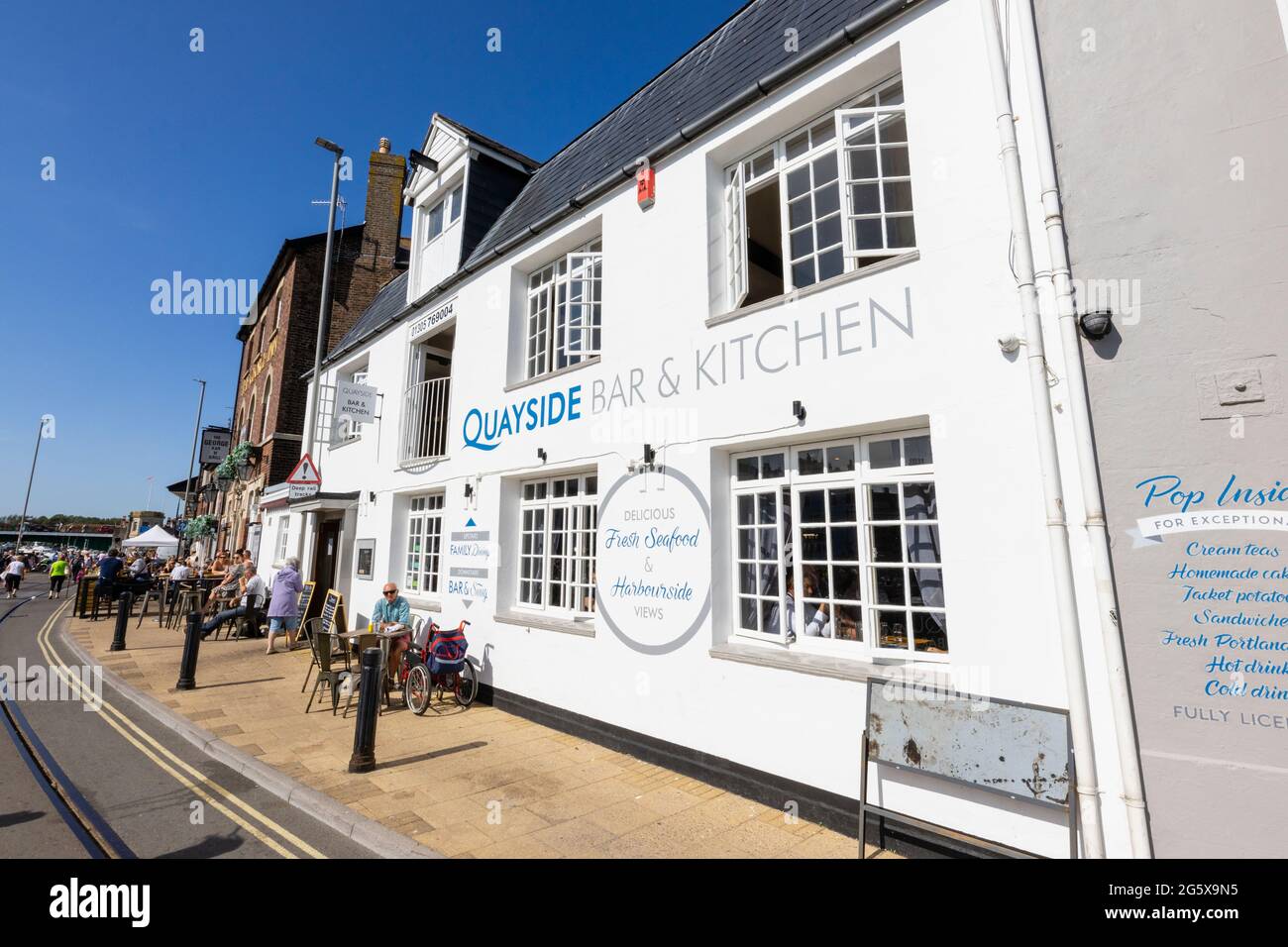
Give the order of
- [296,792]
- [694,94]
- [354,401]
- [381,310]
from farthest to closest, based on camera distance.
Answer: [381,310] < [354,401] < [694,94] < [296,792]

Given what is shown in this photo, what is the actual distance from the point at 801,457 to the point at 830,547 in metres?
0.85

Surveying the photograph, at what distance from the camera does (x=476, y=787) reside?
194 inches

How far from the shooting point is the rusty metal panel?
3.30 m

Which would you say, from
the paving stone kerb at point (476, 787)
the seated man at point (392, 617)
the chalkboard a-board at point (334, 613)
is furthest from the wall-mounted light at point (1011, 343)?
the chalkboard a-board at point (334, 613)

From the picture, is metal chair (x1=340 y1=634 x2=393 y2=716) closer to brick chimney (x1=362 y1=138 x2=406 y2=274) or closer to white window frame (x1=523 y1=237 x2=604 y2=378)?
white window frame (x1=523 y1=237 x2=604 y2=378)

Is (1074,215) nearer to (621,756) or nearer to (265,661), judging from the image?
(621,756)

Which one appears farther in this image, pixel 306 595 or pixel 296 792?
pixel 306 595

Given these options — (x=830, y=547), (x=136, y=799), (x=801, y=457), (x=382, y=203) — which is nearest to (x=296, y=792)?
(x=136, y=799)

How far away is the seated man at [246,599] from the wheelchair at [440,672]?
7207 mm

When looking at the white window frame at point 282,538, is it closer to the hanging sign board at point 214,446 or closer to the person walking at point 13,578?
the hanging sign board at point 214,446

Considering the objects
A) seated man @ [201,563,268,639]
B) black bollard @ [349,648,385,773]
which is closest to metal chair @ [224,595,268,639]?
seated man @ [201,563,268,639]

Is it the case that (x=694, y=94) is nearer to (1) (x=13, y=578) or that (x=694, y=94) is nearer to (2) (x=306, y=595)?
(2) (x=306, y=595)
